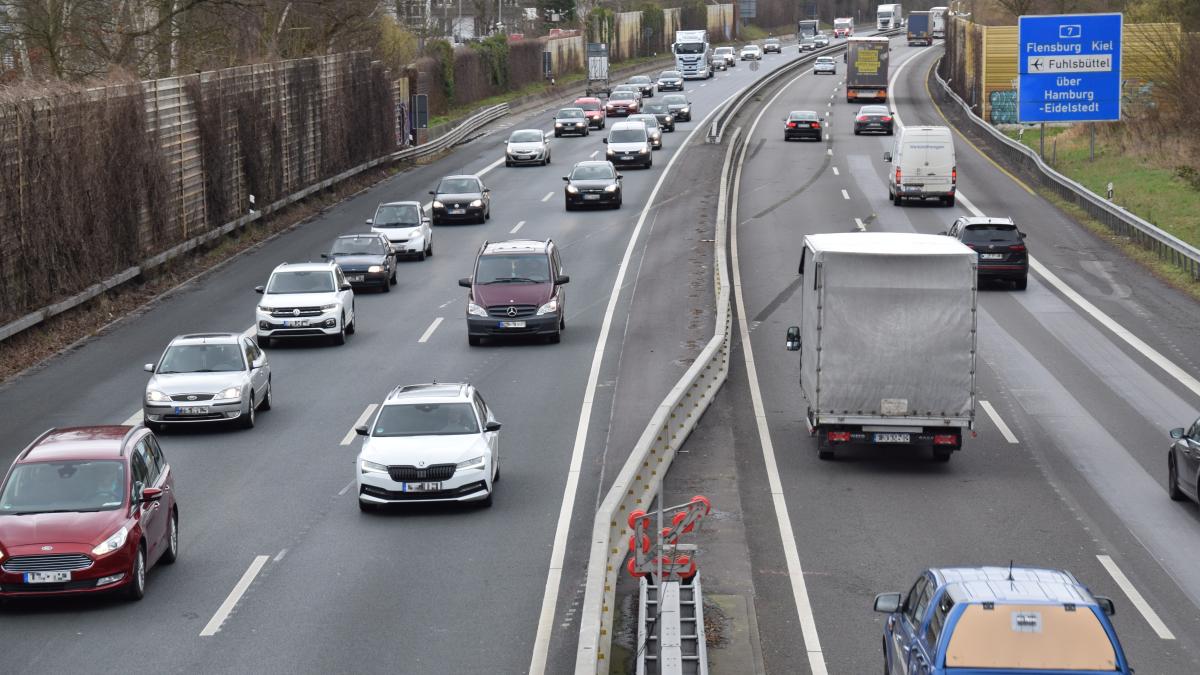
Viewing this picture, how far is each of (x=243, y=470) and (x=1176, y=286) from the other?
22632 millimetres

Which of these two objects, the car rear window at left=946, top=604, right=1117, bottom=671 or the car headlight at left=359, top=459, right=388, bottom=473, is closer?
the car rear window at left=946, top=604, right=1117, bottom=671

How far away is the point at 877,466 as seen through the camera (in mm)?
21531

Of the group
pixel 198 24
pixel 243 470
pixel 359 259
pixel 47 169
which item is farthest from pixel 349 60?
pixel 243 470

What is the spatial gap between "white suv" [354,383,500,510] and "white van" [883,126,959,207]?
31.0 m

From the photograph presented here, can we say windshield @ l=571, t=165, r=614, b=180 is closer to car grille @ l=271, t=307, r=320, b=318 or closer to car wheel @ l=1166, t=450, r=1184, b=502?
car grille @ l=271, t=307, r=320, b=318

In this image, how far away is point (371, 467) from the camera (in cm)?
1909

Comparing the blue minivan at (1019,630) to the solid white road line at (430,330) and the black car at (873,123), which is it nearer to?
the solid white road line at (430,330)

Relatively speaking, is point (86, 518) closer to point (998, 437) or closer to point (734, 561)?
point (734, 561)

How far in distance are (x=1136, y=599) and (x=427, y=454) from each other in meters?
8.43

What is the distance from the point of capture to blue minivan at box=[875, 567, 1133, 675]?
957cm

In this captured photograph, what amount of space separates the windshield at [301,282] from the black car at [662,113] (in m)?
44.8

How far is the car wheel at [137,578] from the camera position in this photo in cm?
1555

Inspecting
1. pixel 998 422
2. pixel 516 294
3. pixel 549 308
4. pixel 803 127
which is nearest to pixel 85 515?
pixel 998 422

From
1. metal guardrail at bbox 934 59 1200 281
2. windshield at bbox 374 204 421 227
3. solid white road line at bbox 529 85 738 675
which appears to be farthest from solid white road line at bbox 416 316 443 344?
metal guardrail at bbox 934 59 1200 281
